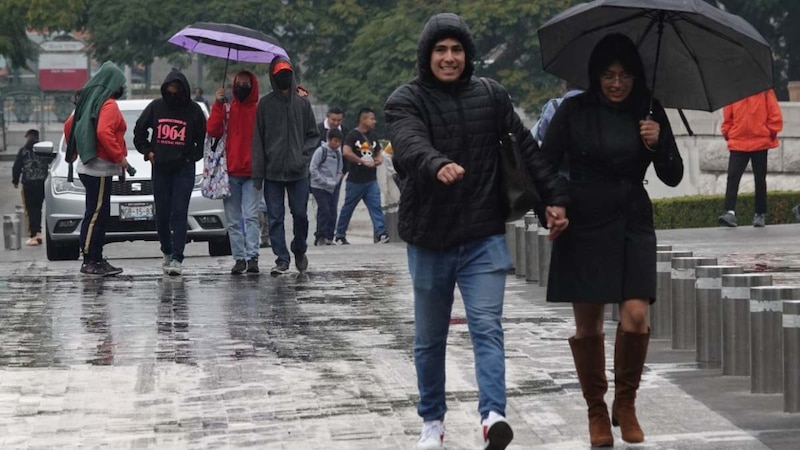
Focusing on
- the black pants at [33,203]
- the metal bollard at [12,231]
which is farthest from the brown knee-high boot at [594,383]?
the black pants at [33,203]

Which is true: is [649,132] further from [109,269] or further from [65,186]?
[65,186]

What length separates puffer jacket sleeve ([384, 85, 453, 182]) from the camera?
6.87m

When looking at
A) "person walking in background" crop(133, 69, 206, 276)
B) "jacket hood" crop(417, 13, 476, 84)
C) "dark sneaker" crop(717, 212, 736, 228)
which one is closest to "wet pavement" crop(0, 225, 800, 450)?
"person walking in background" crop(133, 69, 206, 276)

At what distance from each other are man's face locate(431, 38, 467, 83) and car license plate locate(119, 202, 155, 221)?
33.4ft

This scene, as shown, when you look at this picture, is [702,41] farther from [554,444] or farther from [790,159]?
[790,159]

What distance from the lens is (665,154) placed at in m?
7.31

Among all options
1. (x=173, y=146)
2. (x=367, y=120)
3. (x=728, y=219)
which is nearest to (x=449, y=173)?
(x=173, y=146)

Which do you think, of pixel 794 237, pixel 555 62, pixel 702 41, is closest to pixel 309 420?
pixel 555 62

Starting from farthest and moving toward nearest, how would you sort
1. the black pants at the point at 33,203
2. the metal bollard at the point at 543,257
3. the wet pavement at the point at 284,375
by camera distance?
the black pants at the point at 33,203
the metal bollard at the point at 543,257
the wet pavement at the point at 284,375

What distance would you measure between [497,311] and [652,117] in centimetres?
104

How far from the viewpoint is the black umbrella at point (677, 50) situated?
7645mm

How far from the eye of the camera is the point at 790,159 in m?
23.9

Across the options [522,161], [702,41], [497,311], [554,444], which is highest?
[702,41]

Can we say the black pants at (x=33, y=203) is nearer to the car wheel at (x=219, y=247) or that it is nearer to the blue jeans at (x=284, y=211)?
the car wheel at (x=219, y=247)
